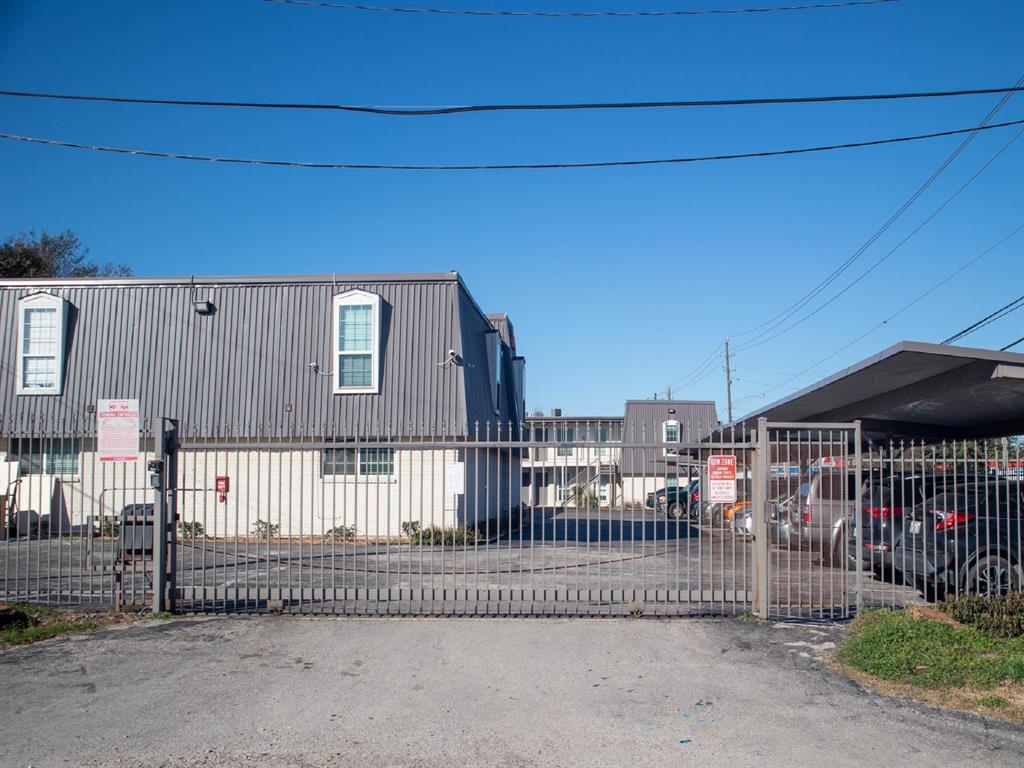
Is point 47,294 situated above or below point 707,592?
above

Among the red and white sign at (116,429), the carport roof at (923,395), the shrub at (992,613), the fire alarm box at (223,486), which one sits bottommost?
the shrub at (992,613)

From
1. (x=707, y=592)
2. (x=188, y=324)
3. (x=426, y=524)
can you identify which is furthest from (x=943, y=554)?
(x=188, y=324)

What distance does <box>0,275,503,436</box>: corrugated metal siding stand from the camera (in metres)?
21.5

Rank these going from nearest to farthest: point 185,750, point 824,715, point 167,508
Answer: point 185,750
point 824,715
point 167,508

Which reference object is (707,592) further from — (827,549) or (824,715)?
(824,715)

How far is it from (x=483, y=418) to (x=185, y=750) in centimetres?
1726

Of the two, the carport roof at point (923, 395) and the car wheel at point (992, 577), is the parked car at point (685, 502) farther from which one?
the car wheel at point (992, 577)

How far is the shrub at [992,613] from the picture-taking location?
8.84m

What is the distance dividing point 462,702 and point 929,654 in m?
4.49

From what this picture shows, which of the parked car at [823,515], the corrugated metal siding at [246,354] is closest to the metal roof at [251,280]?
the corrugated metal siding at [246,354]

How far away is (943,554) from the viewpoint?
35.3 ft

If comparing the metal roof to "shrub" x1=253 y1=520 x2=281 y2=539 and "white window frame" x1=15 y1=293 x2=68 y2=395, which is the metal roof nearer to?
"white window frame" x1=15 y1=293 x2=68 y2=395

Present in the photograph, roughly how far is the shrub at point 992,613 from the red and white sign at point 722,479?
2608 millimetres

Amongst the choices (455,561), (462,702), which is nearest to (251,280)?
(455,561)
